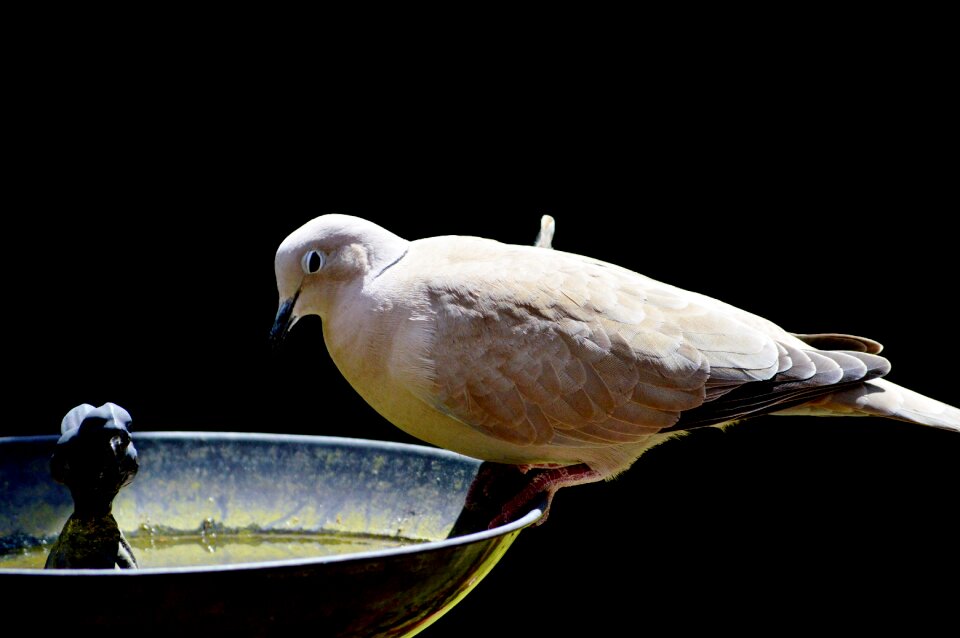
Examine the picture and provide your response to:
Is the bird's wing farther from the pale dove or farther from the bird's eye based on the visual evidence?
the bird's eye

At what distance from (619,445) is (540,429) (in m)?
0.22

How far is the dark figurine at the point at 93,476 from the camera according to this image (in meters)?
2.50

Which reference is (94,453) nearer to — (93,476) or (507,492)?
(93,476)

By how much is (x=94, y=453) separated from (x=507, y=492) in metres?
1.01

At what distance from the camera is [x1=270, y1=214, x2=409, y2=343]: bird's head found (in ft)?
9.61

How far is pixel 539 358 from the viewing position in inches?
113

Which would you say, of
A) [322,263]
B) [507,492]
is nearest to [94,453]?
[322,263]

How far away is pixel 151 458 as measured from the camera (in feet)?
9.89

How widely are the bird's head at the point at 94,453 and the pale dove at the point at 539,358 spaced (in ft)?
1.85

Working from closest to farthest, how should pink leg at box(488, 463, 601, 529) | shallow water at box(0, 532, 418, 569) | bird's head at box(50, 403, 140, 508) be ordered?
bird's head at box(50, 403, 140, 508) → shallow water at box(0, 532, 418, 569) → pink leg at box(488, 463, 601, 529)

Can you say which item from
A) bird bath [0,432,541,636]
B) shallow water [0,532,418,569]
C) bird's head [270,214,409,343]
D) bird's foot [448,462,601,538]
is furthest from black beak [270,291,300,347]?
bird's foot [448,462,601,538]

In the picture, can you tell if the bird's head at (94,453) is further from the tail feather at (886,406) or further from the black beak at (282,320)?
the tail feather at (886,406)

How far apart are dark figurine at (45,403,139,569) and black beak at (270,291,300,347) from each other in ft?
1.66

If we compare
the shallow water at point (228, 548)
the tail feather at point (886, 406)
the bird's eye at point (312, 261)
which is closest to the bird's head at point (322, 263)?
the bird's eye at point (312, 261)
